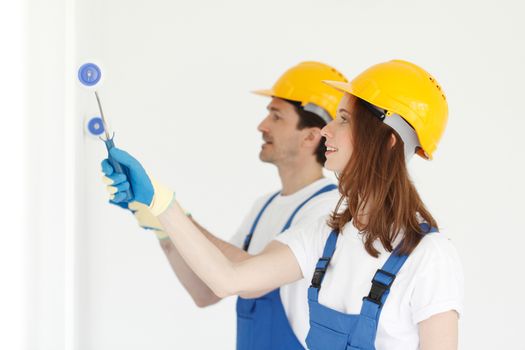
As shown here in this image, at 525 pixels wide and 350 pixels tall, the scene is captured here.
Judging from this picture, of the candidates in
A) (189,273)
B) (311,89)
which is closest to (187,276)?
(189,273)

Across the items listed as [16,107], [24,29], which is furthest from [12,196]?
[24,29]

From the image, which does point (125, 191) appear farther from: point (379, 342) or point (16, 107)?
point (379, 342)

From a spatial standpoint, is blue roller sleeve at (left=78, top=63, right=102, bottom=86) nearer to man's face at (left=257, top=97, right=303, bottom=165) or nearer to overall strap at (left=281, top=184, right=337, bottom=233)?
overall strap at (left=281, top=184, right=337, bottom=233)

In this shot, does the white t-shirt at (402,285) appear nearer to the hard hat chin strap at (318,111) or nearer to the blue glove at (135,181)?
the blue glove at (135,181)

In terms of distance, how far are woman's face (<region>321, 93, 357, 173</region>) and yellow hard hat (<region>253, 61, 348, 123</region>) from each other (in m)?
0.68

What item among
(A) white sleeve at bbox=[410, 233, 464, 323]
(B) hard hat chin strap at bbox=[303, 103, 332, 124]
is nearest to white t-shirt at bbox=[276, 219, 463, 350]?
(A) white sleeve at bbox=[410, 233, 464, 323]

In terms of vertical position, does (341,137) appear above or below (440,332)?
above

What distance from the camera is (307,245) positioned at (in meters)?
1.88

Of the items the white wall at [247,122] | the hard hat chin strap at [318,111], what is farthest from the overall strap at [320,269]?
the white wall at [247,122]

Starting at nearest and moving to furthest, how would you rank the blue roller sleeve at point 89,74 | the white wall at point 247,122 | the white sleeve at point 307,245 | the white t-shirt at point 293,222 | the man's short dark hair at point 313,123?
1. the blue roller sleeve at point 89,74
2. the white sleeve at point 307,245
3. the white t-shirt at point 293,222
4. the man's short dark hair at point 313,123
5. the white wall at point 247,122

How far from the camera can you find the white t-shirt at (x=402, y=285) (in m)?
1.54

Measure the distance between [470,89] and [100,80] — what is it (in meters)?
2.36

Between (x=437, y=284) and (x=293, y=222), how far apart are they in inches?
29.2

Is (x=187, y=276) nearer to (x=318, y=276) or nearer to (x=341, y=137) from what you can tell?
(x=318, y=276)
